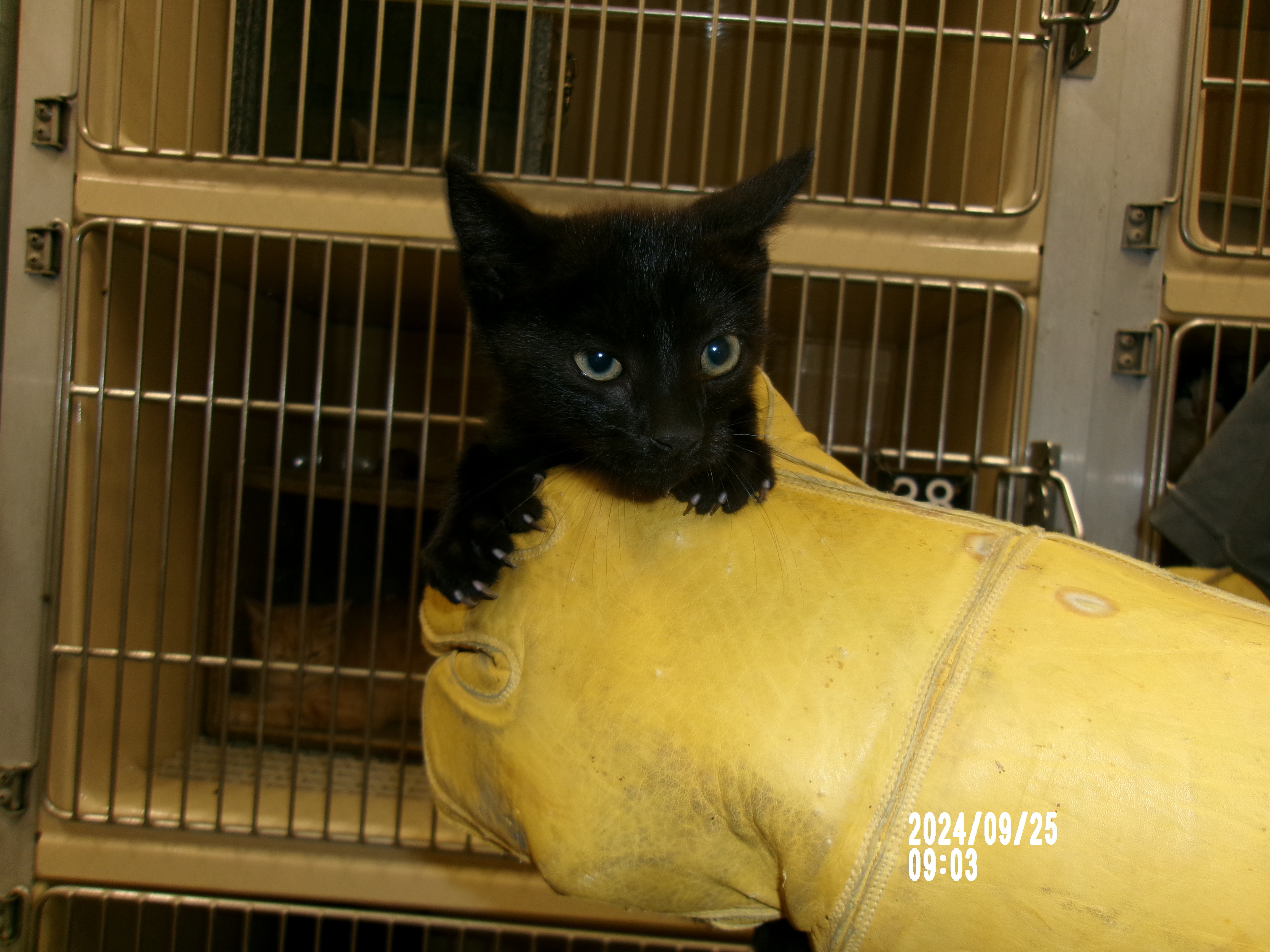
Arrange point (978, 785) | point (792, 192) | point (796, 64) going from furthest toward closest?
point (796, 64) < point (792, 192) < point (978, 785)

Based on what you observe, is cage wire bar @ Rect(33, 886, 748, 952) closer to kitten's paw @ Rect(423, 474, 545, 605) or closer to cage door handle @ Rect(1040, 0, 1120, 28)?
kitten's paw @ Rect(423, 474, 545, 605)

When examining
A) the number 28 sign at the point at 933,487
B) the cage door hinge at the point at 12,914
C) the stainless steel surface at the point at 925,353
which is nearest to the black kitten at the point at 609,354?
the stainless steel surface at the point at 925,353

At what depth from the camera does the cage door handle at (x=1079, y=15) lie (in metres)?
0.86

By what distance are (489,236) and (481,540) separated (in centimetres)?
27

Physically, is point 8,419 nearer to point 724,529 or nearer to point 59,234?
point 59,234

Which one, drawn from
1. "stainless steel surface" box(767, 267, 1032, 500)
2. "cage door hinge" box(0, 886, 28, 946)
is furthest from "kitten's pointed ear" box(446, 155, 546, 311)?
"cage door hinge" box(0, 886, 28, 946)

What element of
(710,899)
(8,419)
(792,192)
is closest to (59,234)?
(8,419)

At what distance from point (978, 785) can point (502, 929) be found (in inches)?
34.0

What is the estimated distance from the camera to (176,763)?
1.15 meters

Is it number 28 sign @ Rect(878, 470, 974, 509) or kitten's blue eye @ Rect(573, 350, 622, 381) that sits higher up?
kitten's blue eye @ Rect(573, 350, 622, 381)

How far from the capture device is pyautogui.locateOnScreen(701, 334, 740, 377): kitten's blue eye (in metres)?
0.67

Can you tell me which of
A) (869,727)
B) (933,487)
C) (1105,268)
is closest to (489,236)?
(869,727)

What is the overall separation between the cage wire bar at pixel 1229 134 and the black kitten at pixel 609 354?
0.63 m

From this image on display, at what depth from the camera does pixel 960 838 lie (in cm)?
44
